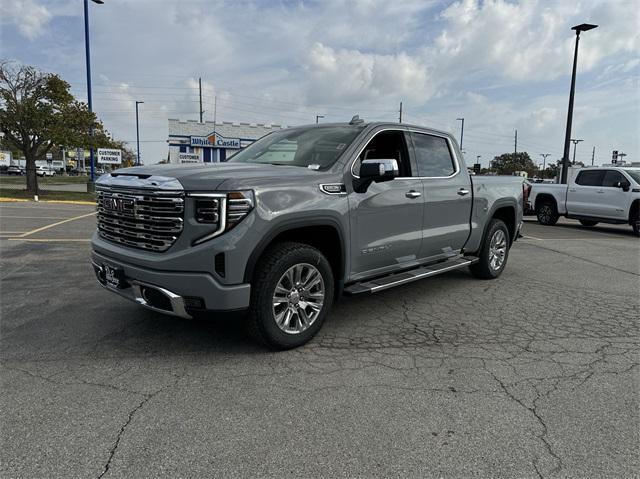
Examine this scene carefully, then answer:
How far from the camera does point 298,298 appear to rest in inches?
151

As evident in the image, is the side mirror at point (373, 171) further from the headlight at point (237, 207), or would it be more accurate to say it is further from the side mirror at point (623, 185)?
the side mirror at point (623, 185)

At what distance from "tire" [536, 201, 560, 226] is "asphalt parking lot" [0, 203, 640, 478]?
34.8 feet

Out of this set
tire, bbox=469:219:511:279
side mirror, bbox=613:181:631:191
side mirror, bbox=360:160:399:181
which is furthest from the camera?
side mirror, bbox=613:181:631:191

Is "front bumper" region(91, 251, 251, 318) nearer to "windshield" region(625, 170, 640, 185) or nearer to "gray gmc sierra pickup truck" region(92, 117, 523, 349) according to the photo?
"gray gmc sierra pickup truck" region(92, 117, 523, 349)

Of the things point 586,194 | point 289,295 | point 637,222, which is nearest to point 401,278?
point 289,295

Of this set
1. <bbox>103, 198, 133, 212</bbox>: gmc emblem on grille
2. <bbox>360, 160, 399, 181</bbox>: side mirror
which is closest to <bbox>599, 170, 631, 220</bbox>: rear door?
<bbox>360, 160, 399, 181</bbox>: side mirror

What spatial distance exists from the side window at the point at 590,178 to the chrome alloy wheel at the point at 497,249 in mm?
9087

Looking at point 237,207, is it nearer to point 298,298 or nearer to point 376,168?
point 298,298

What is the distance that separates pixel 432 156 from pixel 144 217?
331 centimetres

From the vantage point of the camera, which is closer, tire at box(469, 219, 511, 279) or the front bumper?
the front bumper

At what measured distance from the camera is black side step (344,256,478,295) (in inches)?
167

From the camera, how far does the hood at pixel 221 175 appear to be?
3354mm

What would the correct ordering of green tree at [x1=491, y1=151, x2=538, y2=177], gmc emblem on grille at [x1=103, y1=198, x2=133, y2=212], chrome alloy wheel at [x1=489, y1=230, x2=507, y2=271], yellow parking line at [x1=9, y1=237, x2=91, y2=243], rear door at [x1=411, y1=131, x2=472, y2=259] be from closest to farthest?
gmc emblem on grille at [x1=103, y1=198, x2=133, y2=212] → rear door at [x1=411, y1=131, x2=472, y2=259] → chrome alloy wheel at [x1=489, y1=230, x2=507, y2=271] → yellow parking line at [x1=9, y1=237, x2=91, y2=243] → green tree at [x1=491, y1=151, x2=538, y2=177]

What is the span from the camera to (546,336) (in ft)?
14.4
